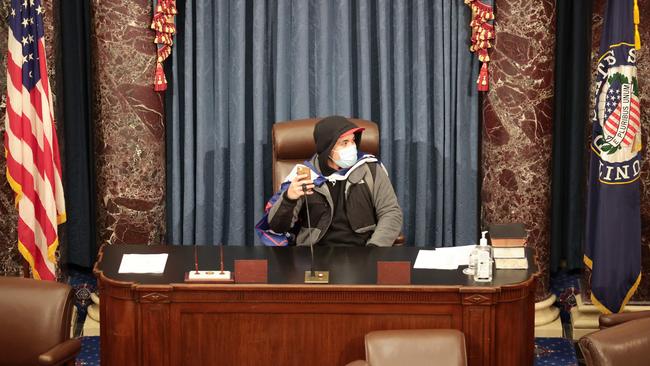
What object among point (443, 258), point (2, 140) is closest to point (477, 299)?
point (443, 258)

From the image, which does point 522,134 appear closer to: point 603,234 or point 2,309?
point 603,234

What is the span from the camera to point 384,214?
530 cm

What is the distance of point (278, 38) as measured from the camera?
6.29 m

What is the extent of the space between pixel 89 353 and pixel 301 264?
1706 mm

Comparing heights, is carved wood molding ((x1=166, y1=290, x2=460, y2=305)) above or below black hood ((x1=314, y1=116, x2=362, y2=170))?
below

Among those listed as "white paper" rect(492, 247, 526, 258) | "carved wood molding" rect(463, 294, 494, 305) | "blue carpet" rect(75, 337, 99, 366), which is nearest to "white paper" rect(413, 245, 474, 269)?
"white paper" rect(492, 247, 526, 258)

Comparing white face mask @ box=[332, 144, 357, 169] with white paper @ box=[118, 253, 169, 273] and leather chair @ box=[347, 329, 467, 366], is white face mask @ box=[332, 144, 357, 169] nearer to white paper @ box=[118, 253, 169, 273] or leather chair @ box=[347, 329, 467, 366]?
white paper @ box=[118, 253, 169, 273]

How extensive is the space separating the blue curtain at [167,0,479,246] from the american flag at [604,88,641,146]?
978 millimetres

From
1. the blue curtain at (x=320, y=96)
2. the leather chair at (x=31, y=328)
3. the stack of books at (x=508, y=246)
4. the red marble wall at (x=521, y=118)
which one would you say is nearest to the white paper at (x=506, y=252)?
the stack of books at (x=508, y=246)

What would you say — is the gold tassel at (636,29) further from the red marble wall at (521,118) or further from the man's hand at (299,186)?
the man's hand at (299,186)

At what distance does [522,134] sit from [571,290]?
3.62 feet

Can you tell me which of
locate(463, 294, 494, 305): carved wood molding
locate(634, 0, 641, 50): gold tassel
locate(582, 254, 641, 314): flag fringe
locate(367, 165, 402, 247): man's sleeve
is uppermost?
locate(634, 0, 641, 50): gold tassel

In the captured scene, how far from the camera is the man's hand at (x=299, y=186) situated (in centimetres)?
488

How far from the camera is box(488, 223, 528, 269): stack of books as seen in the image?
4473mm
